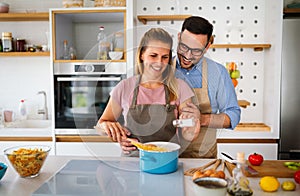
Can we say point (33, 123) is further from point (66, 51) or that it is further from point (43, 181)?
point (43, 181)

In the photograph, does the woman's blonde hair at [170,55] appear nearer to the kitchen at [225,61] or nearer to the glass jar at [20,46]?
the kitchen at [225,61]

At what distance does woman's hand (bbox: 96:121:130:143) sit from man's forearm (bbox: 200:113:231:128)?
0.31m

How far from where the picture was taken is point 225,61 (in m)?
2.79

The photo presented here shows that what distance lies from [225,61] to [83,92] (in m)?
1.51

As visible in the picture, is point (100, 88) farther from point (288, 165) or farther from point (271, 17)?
point (271, 17)

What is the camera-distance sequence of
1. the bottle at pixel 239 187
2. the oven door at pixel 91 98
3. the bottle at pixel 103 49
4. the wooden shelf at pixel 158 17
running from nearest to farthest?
the bottle at pixel 239 187
the oven door at pixel 91 98
the bottle at pixel 103 49
the wooden shelf at pixel 158 17

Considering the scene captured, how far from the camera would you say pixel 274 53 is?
2.46 metres

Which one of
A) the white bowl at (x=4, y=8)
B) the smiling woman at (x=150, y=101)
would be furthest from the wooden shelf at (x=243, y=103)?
the white bowl at (x=4, y=8)

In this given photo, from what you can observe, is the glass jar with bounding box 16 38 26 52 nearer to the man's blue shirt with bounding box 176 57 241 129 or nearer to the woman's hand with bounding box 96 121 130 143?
the woman's hand with bounding box 96 121 130 143

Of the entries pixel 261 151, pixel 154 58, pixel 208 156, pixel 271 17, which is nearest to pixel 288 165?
pixel 208 156

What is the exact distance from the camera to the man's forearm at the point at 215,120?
4.42ft

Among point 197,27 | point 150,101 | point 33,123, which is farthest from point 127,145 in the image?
point 33,123

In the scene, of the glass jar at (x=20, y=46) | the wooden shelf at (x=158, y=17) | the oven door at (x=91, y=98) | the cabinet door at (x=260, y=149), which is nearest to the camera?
the oven door at (x=91, y=98)

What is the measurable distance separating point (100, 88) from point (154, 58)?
1.35 feet
